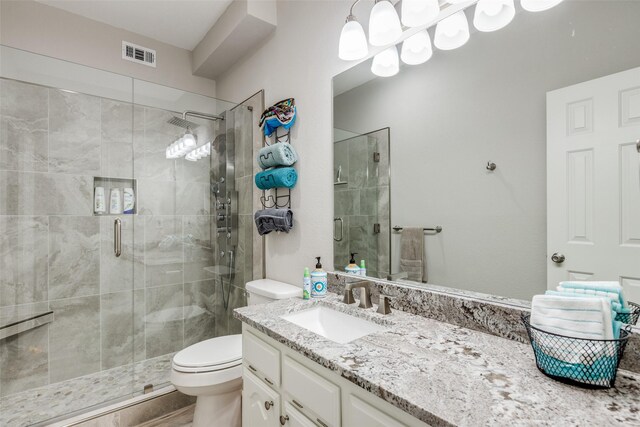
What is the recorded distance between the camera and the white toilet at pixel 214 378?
1.60 m

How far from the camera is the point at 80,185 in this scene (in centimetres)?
225

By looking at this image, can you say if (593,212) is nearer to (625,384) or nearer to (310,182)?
(625,384)

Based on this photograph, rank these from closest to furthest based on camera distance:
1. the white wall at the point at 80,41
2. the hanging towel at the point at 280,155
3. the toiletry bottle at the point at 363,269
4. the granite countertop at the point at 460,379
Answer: the granite countertop at the point at 460,379
the toiletry bottle at the point at 363,269
the hanging towel at the point at 280,155
the white wall at the point at 80,41

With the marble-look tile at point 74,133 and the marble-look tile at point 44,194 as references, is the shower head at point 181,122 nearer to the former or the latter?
the marble-look tile at point 74,133

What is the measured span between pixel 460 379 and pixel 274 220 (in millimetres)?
1420

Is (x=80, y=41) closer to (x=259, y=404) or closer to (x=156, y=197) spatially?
(x=156, y=197)

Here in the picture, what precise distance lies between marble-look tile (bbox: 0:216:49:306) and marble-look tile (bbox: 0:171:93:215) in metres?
0.07

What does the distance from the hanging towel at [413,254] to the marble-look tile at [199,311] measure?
175 centimetres

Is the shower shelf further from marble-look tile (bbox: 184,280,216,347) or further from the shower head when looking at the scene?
the shower head

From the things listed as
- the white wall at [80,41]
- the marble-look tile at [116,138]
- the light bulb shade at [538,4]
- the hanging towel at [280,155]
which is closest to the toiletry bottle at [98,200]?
the marble-look tile at [116,138]

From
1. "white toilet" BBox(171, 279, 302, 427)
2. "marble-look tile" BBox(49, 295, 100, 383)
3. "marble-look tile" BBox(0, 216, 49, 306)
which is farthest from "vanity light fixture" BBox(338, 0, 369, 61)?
"marble-look tile" BBox(49, 295, 100, 383)

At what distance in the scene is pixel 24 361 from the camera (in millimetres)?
2025

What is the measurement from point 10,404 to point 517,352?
2812 millimetres

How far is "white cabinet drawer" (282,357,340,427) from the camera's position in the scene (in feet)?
2.88
